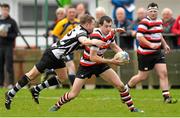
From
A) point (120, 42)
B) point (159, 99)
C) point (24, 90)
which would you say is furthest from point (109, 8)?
point (159, 99)

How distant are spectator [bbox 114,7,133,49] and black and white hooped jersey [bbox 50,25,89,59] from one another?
6.72 meters

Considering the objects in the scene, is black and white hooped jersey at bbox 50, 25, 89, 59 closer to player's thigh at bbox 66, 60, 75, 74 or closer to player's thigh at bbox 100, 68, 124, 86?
player's thigh at bbox 100, 68, 124, 86

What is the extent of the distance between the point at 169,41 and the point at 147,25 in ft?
17.1

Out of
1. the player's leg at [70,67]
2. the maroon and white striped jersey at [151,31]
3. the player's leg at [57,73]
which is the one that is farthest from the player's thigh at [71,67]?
the player's leg at [57,73]

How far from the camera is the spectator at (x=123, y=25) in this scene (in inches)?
966

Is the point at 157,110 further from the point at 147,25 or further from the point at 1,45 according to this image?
the point at 1,45

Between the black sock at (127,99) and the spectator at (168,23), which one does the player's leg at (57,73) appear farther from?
the spectator at (168,23)

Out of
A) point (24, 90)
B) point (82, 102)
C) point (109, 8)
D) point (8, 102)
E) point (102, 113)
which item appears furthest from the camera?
point (109, 8)

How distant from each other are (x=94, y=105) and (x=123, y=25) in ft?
21.2

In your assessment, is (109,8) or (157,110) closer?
(157,110)

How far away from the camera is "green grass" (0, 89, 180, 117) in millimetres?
16312

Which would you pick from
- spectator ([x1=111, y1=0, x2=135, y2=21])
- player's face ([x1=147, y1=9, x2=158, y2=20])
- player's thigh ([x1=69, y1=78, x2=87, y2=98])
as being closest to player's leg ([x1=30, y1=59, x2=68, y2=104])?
player's thigh ([x1=69, y1=78, x2=87, y2=98])

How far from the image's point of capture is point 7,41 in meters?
25.6

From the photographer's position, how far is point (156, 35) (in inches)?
771
